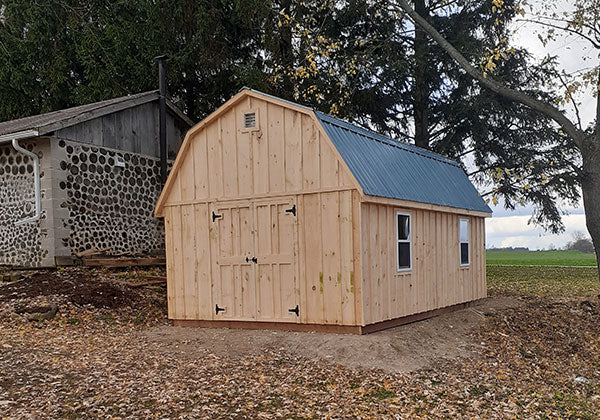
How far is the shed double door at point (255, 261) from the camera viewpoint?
9852 millimetres

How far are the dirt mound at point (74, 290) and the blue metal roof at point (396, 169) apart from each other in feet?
18.5

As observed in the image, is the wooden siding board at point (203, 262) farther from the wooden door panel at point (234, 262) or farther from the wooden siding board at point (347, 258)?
the wooden siding board at point (347, 258)

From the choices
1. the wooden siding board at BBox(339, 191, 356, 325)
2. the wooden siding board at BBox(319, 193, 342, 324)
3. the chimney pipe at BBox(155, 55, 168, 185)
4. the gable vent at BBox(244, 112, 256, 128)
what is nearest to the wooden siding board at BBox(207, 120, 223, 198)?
the gable vent at BBox(244, 112, 256, 128)

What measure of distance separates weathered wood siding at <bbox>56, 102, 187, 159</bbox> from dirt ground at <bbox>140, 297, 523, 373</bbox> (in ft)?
20.7

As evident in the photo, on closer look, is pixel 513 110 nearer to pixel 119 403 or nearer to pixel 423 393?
pixel 423 393

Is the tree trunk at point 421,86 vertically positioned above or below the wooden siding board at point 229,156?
above

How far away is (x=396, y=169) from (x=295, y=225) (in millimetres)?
2328

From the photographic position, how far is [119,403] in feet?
21.3

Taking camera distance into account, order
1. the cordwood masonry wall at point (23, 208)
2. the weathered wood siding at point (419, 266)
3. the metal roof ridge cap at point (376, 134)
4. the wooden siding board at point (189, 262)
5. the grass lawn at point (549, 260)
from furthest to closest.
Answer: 1. the grass lawn at point (549, 260)
2. the cordwood masonry wall at point (23, 208)
3. the wooden siding board at point (189, 262)
4. the metal roof ridge cap at point (376, 134)
5. the weathered wood siding at point (419, 266)

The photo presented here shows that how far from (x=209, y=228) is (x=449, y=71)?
35.5 feet

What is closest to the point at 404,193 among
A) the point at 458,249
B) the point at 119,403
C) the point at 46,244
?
the point at 458,249

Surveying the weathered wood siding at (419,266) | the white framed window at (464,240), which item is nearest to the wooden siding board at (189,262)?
the weathered wood siding at (419,266)

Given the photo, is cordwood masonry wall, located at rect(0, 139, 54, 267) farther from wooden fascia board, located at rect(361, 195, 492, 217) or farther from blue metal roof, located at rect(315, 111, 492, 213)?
wooden fascia board, located at rect(361, 195, 492, 217)

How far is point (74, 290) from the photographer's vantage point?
1202 centimetres
